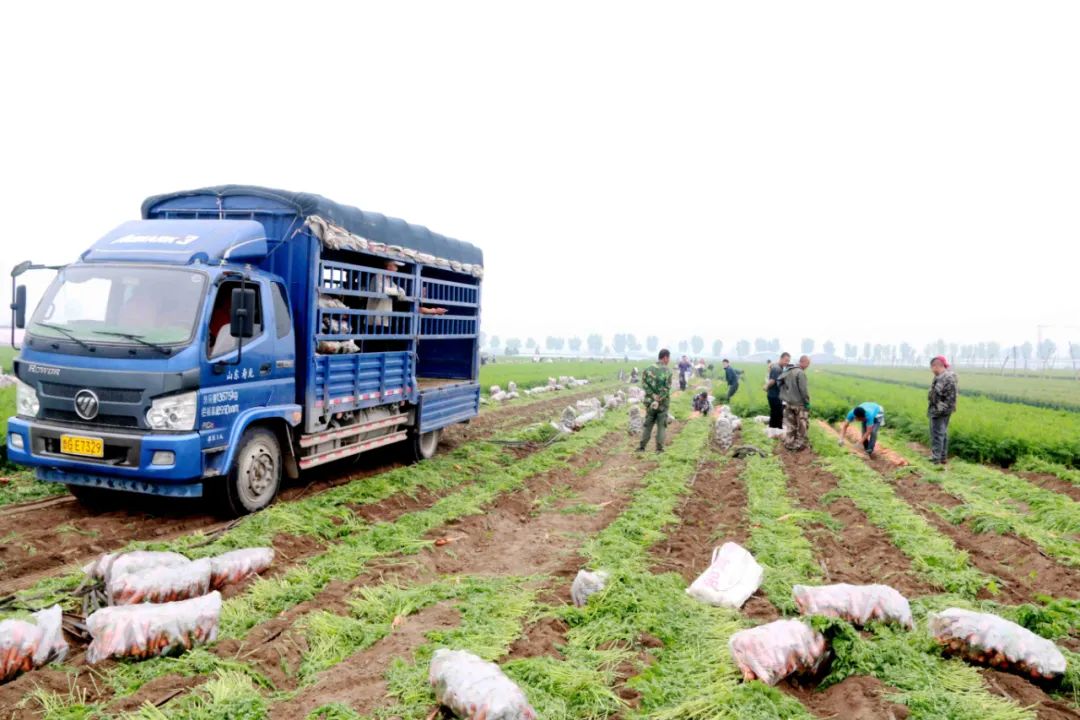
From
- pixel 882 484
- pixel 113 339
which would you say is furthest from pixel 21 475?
pixel 882 484

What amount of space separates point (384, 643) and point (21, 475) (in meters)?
7.06

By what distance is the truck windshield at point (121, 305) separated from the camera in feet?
22.4

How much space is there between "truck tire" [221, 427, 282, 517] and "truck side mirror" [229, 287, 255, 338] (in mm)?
1201

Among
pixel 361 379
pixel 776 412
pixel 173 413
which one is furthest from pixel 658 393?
pixel 173 413

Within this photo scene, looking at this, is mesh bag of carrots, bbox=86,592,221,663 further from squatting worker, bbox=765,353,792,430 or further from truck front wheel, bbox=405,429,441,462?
squatting worker, bbox=765,353,792,430

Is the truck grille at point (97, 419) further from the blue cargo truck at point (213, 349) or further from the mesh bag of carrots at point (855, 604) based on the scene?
the mesh bag of carrots at point (855, 604)

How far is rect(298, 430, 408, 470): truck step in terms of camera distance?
8421 mm

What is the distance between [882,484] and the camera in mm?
10797

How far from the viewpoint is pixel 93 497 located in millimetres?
7762

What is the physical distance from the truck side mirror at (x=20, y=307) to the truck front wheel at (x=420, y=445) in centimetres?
514

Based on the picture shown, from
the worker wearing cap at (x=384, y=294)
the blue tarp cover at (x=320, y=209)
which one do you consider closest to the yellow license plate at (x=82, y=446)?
the blue tarp cover at (x=320, y=209)

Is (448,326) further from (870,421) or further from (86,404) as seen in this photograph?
(870,421)

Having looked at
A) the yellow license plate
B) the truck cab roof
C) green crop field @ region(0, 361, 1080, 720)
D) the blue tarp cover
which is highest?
the blue tarp cover

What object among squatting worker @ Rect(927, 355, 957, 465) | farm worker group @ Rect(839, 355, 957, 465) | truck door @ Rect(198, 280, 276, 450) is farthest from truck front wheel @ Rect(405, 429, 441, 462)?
squatting worker @ Rect(927, 355, 957, 465)
